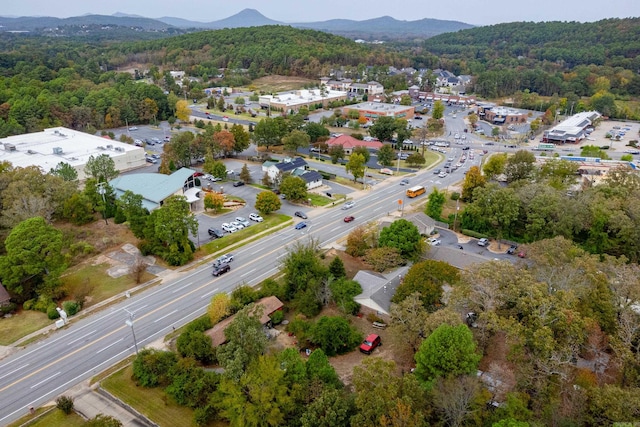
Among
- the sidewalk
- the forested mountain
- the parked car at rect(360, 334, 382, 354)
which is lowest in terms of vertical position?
the sidewalk

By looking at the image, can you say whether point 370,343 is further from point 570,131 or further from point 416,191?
point 570,131

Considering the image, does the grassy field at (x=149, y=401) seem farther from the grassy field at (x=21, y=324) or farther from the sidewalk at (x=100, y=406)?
the grassy field at (x=21, y=324)

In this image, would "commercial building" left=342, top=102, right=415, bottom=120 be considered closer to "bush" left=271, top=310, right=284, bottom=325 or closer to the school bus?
the school bus

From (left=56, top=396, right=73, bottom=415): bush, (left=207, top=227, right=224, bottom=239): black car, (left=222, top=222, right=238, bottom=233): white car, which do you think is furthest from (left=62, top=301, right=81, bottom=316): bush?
(left=222, top=222, right=238, bottom=233): white car

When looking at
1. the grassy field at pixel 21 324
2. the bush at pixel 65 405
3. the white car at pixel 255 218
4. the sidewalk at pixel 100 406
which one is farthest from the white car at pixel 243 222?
the bush at pixel 65 405

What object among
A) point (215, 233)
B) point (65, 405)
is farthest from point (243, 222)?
point (65, 405)

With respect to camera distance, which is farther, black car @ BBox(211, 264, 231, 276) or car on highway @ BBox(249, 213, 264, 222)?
car on highway @ BBox(249, 213, 264, 222)

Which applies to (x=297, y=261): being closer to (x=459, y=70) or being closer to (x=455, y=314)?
(x=455, y=314)
